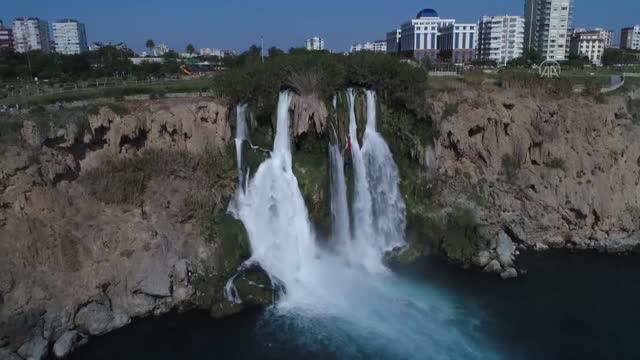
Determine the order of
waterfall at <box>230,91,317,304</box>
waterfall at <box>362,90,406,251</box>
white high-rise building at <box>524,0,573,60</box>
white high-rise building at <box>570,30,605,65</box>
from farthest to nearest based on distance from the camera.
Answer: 1. white high-rise building at <box>570,30,605,65</box>
2. white high-rise building at <box>524,0,573,60</box>
3. waterfall at <box>362,90,406,251</box>
4. waterfall at <box>230,91,317,304</box>

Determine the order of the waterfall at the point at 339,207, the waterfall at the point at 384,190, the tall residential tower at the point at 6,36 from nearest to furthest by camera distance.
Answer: the waterfall at the point at 339,207 < the waterfall at the point at 384,190 < the tall residential tower at the point at 6,36

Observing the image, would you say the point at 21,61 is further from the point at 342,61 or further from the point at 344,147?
the point at 344,147

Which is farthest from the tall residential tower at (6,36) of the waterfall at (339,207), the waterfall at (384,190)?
the waterfall at (384,190)

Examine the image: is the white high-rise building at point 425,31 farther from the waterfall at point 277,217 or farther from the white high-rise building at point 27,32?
the waterfall at point 277,217

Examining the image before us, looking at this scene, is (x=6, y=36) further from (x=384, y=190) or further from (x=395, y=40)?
(x=384, y=190)

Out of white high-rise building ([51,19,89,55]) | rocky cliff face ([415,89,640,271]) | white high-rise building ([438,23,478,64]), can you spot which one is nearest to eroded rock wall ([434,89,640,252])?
rocky cliff face ([415,89,640,271])

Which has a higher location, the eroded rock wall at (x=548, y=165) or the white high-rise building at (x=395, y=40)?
the white high-rise building at (x=395, y=40)

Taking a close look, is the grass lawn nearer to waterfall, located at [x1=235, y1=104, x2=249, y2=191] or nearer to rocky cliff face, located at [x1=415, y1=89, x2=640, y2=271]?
waterfall, located at [x1=235, y1=104, x2=249, y2=191]
